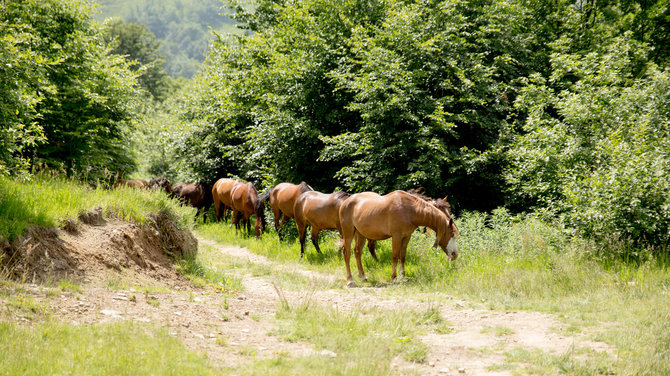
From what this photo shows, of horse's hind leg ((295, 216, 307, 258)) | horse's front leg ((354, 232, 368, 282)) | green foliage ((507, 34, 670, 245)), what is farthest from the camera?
horse's hind leg ((295, 216, 307, 258))

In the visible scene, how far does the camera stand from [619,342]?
5082 mm

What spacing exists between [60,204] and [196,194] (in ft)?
42.5

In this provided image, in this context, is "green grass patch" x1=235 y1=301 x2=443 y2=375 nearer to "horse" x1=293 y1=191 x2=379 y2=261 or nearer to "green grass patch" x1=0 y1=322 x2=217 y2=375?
"green grass patch" x1=0 y1=322 x2=217 y2=375

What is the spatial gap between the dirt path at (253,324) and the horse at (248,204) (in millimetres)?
8237

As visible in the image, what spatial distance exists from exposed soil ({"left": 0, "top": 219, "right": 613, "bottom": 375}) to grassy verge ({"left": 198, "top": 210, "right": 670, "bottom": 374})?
0.40 meters

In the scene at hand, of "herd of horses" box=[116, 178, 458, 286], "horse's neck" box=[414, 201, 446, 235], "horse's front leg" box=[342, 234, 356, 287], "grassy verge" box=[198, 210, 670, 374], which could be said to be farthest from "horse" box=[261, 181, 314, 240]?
"horse's neck" box=[414, 201, 446, 235]

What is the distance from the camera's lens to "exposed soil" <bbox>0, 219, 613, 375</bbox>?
474 centimetres

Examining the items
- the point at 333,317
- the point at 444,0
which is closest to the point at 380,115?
the point at 444,0

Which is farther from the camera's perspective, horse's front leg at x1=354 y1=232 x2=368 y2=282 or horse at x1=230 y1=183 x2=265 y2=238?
horse at x1=230 y1=183 x2=265 y2=238

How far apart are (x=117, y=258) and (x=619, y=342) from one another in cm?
743

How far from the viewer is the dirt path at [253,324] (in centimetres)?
466

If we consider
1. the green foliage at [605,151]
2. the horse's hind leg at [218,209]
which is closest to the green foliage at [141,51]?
the horse's hind leg at [218,209]

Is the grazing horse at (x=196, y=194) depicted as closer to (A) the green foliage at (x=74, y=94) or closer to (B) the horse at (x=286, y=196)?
(A) the green foliage at (x=74, y=94)

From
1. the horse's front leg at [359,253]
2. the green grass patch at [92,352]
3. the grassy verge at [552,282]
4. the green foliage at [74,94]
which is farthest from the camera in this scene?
the green foliage at [74,94]
